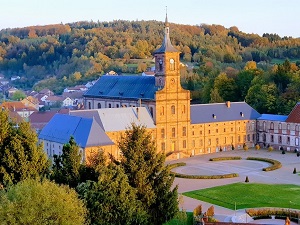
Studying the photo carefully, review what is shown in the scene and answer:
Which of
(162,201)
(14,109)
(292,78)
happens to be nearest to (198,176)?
(162,201)

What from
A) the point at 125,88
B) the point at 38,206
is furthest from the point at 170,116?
the point at 38,206

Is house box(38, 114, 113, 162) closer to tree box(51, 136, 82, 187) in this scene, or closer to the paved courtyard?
the paved courtyard

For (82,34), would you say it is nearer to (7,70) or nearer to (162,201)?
(7,70)

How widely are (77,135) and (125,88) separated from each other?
17.5 m

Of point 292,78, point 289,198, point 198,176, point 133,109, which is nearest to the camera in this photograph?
point 289,198

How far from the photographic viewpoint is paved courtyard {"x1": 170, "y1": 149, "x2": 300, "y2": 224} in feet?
149

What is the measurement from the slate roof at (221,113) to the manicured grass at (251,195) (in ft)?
63.0

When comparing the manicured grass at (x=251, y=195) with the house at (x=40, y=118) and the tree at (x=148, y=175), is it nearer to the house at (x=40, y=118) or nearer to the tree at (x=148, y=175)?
the tree at (x=148, y=175)

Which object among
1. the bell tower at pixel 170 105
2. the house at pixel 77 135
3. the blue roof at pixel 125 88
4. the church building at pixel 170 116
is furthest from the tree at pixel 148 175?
the blue roof at pixel 125 88

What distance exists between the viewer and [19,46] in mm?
190000

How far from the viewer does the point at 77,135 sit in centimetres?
5681

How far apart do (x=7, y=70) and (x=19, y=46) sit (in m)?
15.2

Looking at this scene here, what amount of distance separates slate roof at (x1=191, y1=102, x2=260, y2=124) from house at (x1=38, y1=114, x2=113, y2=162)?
1575 centimetres

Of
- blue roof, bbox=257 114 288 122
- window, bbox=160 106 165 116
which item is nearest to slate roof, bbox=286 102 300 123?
blue roof, bbox=257 114 288 122
